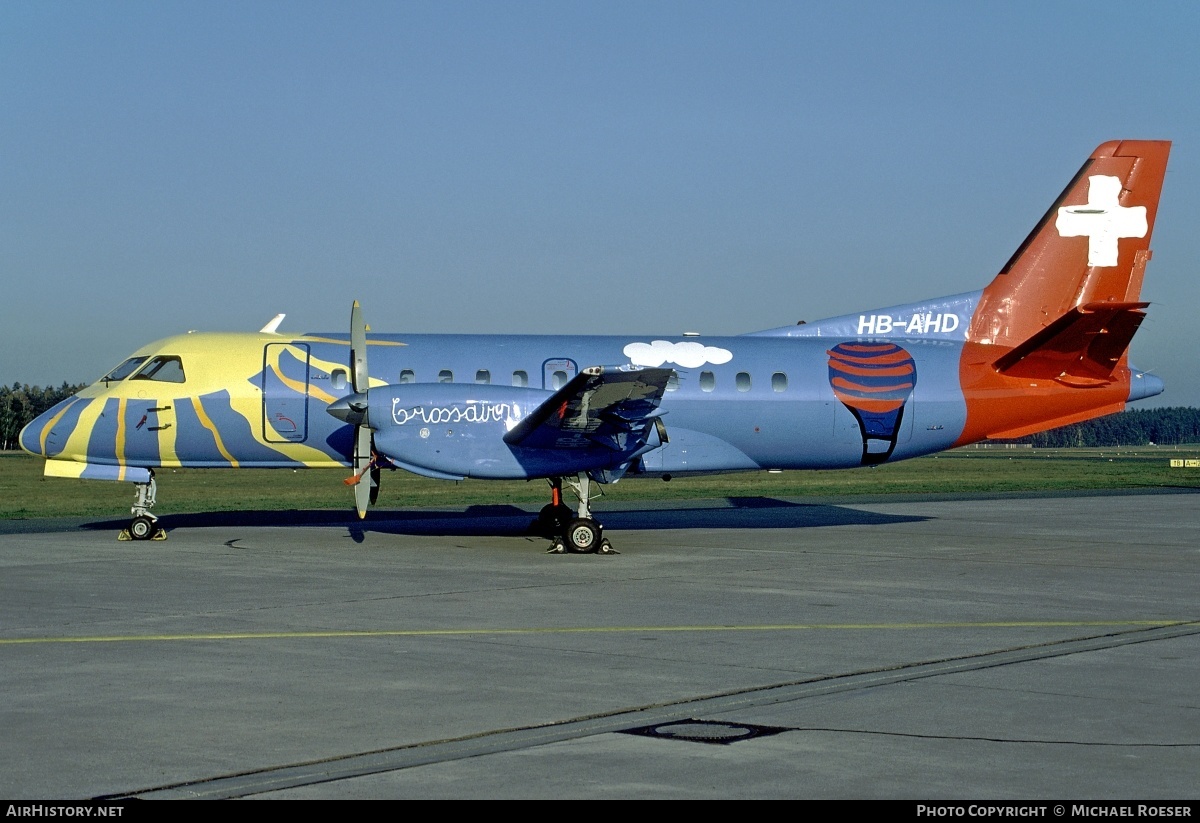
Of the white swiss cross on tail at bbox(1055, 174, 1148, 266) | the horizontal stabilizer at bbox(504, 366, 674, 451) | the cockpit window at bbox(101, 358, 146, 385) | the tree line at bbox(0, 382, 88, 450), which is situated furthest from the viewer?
the tree line at bbox(0, 382, 88, 450)

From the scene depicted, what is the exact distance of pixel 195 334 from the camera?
73.0ft

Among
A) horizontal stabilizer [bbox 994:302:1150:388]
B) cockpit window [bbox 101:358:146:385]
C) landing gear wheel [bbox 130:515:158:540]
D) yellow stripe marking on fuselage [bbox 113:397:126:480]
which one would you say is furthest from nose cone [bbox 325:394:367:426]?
horizontal stabilizer [bbox 994:302:1150:388]

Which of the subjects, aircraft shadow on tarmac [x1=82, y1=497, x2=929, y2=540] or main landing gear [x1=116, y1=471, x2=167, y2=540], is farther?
aircraft shadow on tarmac [x1=82, y1=497, x2=929, y2=540]

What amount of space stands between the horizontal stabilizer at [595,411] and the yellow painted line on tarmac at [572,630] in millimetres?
5988

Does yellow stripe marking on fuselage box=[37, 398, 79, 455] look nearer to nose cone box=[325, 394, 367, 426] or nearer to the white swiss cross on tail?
nose cone box=[325, 394, 367, 426]

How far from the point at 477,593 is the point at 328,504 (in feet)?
66.6

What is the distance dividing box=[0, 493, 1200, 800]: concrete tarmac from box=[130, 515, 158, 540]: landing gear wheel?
1103mm

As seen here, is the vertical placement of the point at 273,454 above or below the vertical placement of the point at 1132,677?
above

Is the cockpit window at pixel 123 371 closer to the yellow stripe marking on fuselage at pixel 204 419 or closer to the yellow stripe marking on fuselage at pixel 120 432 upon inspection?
the yellow stripe marking on fuselage at pixel 120 432

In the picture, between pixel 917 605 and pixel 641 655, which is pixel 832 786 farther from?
pixel 917 605

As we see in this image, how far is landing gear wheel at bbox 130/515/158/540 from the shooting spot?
2136 centimetres

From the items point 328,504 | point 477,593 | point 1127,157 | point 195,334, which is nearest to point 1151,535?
point 1127,157

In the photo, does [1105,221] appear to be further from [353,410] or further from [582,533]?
[353,410]

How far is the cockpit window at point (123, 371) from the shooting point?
2194 cm
